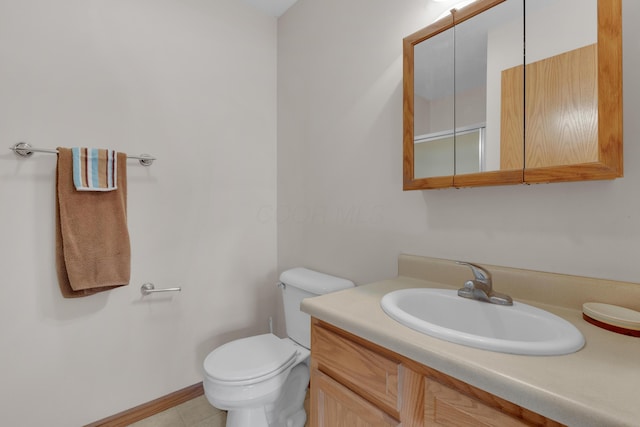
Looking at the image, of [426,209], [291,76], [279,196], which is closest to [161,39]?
[291,76]

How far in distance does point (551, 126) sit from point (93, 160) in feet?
6.13

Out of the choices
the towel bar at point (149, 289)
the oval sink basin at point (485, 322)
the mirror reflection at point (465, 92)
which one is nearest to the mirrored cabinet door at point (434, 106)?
the mirror reflection at point (465, 92)

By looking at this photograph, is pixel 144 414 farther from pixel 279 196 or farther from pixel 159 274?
pixel 279 196

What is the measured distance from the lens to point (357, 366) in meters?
0.87

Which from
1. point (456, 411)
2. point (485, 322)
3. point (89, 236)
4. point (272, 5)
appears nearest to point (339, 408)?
point (456, 411)

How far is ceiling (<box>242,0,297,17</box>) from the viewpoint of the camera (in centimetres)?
198

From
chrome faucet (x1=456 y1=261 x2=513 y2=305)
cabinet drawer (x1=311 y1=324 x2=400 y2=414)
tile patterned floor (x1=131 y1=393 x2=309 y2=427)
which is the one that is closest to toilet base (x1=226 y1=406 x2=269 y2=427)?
tile patterned floor (x1=131 y1=393 x2=309 y2=427)

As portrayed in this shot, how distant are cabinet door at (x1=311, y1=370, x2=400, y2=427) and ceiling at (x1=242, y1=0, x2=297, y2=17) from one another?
7.27ft

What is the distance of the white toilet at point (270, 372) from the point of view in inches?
48.0

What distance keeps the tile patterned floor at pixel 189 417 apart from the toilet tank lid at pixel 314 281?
0.72 m

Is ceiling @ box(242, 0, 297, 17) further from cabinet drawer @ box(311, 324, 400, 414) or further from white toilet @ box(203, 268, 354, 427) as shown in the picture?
cabinet drawer @ box(311, 324, 400, 414)

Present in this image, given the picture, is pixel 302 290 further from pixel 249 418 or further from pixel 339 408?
pixel 339 408

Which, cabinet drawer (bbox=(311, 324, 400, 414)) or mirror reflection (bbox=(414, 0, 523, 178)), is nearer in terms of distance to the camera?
cabinet drawer (bbox=(311, 324, 400, 414))

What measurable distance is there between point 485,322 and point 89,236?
1.73 metres
